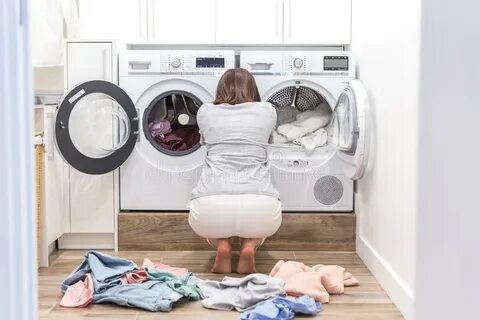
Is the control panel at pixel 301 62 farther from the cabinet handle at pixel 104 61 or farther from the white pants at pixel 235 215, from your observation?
the white pants at pixel 235 215

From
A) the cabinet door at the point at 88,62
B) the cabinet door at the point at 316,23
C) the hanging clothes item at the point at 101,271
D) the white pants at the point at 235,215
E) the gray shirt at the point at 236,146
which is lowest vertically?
the hanging clothes item at the point at 101,271

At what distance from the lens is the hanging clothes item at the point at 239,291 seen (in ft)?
8.54

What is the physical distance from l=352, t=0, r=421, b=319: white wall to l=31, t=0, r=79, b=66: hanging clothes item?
1662 millimetres

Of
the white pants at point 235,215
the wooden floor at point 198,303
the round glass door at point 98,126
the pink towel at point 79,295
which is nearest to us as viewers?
the wooden floor at point 198,303

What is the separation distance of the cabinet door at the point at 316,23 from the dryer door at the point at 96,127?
1114mm

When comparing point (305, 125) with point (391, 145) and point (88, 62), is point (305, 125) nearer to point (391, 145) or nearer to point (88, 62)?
point (391, 145)

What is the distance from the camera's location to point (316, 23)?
3.88 meters

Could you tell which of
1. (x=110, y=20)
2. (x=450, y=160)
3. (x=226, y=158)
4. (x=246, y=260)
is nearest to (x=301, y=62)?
(x=226, y=158)

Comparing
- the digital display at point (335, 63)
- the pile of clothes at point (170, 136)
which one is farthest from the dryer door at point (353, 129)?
the pile of clothes at point (170, 136)

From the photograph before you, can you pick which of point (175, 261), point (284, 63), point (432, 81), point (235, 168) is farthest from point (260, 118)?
point (432, 81)

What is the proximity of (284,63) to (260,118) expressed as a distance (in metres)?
0.53

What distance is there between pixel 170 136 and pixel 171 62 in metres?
0.43

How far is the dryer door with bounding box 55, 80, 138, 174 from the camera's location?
335 cm

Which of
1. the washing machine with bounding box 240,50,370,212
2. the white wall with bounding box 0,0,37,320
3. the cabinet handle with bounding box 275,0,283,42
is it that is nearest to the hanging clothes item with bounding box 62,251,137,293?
the washing machine with bounding box 240,50,370,212
